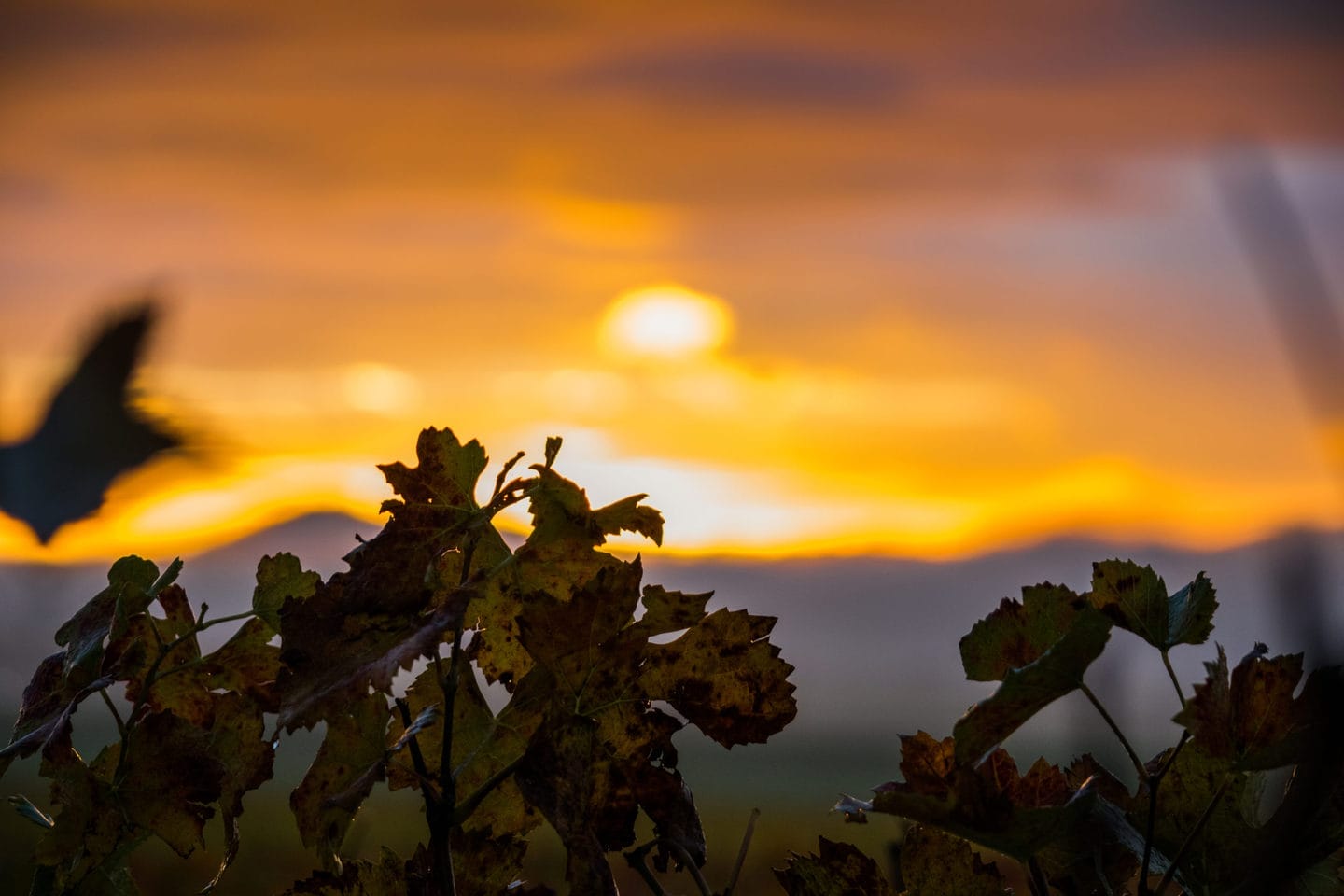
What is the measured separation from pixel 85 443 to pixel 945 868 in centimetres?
301

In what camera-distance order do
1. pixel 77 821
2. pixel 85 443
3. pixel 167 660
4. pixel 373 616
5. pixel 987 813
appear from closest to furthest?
pixel 987 813, pixel 373 616, pixel 77 821, pixel 167 660, pixel 85 443

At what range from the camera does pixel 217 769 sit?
2.71ft

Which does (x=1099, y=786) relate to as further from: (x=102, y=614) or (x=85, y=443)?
(x=85, y=443)

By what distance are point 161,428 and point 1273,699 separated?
3235 millimetres

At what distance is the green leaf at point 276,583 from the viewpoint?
0.91m

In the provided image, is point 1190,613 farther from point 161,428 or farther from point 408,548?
point 161,428

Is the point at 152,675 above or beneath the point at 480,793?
above

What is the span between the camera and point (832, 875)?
2.43ft

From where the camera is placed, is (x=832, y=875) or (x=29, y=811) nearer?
(x=832, y=875)

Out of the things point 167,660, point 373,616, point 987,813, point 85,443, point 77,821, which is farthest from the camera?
point 85,443

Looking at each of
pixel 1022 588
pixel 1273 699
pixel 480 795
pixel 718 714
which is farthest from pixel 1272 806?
pixel 480 795

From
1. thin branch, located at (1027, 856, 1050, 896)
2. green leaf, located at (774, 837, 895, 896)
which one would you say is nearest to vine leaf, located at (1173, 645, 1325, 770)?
thin branch, located at (1027, 856, 1050, 896)

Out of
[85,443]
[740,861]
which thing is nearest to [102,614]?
[740,861]

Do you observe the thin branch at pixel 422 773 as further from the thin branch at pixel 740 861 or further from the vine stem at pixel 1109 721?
the vine stem at pixel 1109 721
